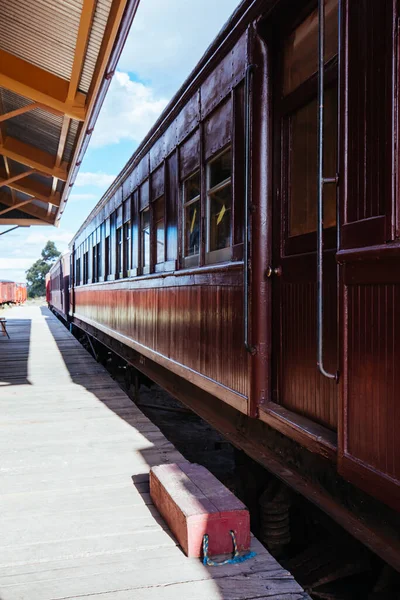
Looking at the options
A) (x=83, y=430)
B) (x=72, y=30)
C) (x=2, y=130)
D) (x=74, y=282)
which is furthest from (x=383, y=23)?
(x=74, y=282)

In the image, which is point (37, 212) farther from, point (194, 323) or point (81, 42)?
point (194, 323)

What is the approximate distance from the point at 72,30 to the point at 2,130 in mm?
3937

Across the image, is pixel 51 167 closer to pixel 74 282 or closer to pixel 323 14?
pixel 74 282

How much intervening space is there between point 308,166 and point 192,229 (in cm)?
180

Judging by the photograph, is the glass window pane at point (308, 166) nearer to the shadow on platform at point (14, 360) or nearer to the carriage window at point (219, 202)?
the carriage window at point (219, 202)

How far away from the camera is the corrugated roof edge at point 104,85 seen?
4582mm

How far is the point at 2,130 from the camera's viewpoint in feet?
30.0

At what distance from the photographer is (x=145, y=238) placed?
6.37 m

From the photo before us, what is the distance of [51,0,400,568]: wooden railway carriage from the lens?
1971 mm

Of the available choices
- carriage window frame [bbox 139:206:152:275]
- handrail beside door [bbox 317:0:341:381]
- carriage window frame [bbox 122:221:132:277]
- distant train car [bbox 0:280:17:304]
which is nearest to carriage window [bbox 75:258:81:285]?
carriage window frame [bbox 122:221:132:277]

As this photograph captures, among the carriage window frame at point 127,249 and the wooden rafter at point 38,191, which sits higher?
the wooden rafter at point 38,191

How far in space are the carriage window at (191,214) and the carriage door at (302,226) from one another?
1.38 metres

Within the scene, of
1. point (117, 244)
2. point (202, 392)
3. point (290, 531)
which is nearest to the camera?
point (290, 531)

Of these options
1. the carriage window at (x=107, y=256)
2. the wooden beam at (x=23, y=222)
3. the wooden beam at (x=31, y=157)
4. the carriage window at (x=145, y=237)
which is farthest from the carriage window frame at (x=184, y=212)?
the wooden beam at (x=23, y=222)
